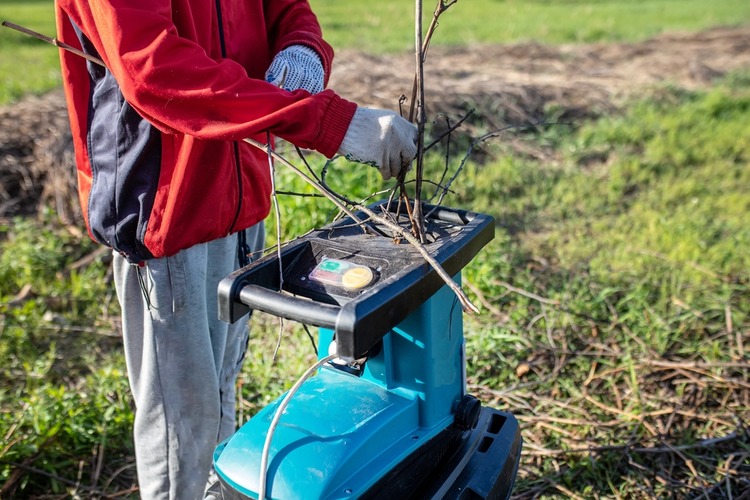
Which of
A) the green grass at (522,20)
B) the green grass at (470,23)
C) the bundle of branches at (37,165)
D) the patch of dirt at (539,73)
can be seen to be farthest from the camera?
the green grass at (522,20)

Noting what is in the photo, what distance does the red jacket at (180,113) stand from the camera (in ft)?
4.41

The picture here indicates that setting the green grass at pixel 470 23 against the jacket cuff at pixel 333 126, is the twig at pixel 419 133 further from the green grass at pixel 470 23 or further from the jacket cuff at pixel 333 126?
the green grass at pixel 470 23

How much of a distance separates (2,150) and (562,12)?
11754mm

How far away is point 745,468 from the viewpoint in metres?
2.28

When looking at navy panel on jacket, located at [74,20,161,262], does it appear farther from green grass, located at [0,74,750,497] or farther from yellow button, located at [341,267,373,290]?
green grass, located at [0,74,750,497]

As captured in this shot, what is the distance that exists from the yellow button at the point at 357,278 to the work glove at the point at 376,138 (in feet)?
0.74

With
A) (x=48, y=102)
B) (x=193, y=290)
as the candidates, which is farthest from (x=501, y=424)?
(x=48, y=102)

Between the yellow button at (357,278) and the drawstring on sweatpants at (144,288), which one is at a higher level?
the yellow button at (357,278)

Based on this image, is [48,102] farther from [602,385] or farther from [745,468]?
[745,468]

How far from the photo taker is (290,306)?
127 centimetres

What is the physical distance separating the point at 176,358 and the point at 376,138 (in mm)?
841

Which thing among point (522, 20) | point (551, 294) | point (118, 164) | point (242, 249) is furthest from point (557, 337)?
point (522, 20)

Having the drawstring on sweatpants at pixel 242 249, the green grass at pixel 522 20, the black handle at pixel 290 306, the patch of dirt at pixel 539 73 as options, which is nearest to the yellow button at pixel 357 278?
the black handle at pixel 290 306

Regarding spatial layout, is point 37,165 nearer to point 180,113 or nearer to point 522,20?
point 180,113
